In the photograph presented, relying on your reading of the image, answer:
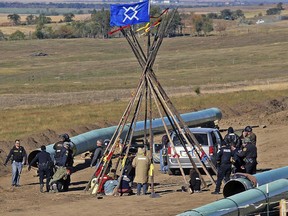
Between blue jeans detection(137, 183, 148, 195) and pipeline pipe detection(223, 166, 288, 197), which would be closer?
pipeline pipe detection(223, 166, 288, 197)

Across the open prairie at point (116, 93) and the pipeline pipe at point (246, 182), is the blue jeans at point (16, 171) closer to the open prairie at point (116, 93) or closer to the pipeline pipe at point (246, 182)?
the open prairie at point (116, 93)

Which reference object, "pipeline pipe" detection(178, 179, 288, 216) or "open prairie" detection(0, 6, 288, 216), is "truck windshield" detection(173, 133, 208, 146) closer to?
"open prairie" detection(0, 6, 288, 216)

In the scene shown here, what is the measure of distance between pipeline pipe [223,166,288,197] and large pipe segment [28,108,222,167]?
8057 millimetres

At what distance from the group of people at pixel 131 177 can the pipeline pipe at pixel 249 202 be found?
441cm

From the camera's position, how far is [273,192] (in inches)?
694

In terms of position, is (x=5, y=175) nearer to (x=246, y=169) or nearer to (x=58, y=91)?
(x=246, y=169)

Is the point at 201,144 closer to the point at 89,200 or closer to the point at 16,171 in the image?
the point at 89,200

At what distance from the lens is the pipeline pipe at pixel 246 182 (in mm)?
19125

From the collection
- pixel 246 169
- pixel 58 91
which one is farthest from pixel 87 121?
pixel 58 91

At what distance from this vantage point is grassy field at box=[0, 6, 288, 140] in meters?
44.5

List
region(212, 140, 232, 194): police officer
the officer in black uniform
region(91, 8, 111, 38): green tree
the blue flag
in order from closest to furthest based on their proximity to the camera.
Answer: region(212, 140, 232, 194): police officer → the officer in black uniform → the blue flag → region(91, 8, 111, 38): green tree

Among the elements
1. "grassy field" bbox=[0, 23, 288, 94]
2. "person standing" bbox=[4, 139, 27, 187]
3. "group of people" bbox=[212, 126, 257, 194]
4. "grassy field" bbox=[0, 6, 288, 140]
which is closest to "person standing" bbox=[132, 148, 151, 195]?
"group of people" bbox=[212, 126, 257, 194]

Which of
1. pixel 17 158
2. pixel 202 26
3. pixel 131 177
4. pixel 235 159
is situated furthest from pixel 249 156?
pixel 202 26

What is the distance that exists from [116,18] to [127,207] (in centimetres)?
570
